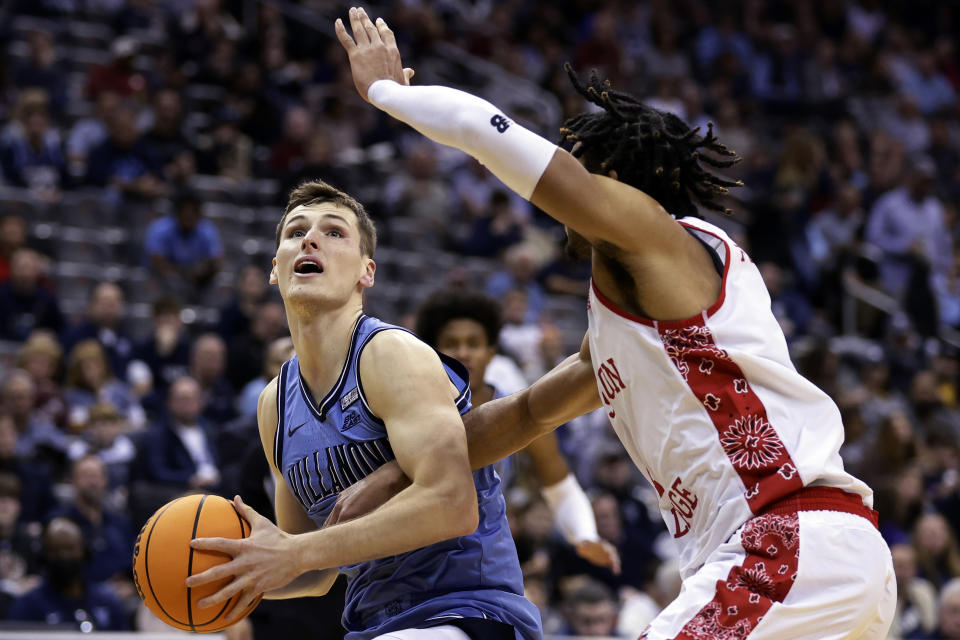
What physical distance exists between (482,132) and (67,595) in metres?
5.31

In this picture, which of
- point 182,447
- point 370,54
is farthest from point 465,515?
point 182,447

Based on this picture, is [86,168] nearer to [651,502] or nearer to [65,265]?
[65,265]

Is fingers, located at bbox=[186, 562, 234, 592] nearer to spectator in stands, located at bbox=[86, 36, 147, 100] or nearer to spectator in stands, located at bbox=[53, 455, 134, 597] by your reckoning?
spectator in stands, located at bbox=[53, 455, 134, 597]

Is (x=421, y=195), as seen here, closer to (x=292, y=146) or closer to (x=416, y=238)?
(x=416, y=238)

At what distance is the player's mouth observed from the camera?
12.6 feet

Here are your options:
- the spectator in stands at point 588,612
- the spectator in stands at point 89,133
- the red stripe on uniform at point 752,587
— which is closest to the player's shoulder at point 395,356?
the red stripe on uniform at point 752,587

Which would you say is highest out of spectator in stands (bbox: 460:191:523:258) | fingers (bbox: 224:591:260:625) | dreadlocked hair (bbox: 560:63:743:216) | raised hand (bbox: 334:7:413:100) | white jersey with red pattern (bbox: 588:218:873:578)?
spectator in stands (bbox: 460:191:523:258)

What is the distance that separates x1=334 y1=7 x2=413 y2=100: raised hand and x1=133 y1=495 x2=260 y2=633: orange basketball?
127 centimetres

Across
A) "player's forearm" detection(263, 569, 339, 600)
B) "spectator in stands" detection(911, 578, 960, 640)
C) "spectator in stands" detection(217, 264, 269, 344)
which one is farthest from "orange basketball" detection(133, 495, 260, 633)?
"spectator in stands" detection(217, 264, 269, 344)

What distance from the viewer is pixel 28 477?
8188mm

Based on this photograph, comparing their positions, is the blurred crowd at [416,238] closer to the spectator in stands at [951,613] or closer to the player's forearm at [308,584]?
the spectator in stands at [951,613]

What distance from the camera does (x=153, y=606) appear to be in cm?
346

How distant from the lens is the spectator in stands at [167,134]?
461 inches

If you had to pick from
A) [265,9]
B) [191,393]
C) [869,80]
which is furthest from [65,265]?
[869,80]
